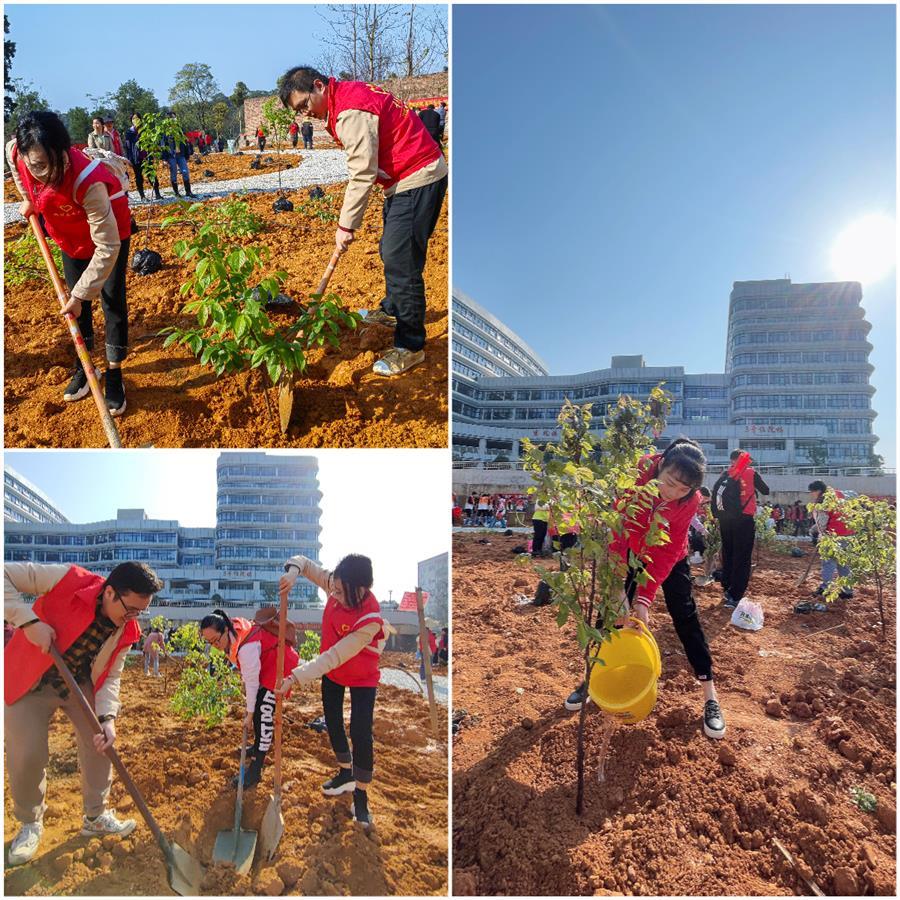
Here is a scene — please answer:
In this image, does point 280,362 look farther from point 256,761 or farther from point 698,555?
point 698,555

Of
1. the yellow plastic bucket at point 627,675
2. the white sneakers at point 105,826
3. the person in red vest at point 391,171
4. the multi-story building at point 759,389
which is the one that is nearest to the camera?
the yellow plastic bucket at point 627,675

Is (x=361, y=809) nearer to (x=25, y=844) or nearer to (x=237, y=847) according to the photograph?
(x=237, y=847)

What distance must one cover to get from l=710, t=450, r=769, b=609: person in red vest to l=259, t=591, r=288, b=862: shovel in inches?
142

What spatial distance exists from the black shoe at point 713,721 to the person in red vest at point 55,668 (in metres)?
2.60

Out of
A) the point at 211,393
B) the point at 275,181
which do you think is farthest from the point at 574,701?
the point at 275,181

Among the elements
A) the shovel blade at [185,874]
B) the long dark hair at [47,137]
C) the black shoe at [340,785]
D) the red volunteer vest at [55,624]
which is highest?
the long dark hair at [47,137]

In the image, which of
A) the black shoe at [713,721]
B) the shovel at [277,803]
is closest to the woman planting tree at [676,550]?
the black shoe at [713,721]

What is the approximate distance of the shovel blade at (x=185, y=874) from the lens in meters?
2.29

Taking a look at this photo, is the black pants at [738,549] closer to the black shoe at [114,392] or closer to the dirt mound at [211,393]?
the dirt mound at [211,393]

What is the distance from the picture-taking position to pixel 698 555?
266 inches

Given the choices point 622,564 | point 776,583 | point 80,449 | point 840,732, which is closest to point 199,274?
point 80,449

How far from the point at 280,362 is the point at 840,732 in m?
3.28

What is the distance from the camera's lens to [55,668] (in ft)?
7.68

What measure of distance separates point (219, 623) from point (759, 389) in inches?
1792
